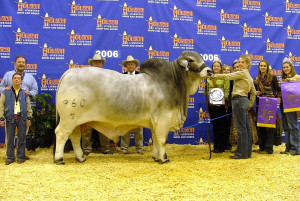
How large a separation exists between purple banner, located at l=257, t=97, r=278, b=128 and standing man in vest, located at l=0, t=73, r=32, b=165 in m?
→ 4.31

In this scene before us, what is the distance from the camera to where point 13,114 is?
4.54 metres

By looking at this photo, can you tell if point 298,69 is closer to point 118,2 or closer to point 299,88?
point 299,88

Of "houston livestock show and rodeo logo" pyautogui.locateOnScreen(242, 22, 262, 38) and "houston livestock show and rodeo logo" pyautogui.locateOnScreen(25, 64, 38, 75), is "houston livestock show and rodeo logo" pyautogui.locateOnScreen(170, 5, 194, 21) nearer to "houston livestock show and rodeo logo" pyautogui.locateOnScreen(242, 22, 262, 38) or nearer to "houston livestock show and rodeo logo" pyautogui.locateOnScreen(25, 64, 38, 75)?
"houston livestock show and rodeo logo" pyautogui.locateOnScreen(242, 22, 262, 38)

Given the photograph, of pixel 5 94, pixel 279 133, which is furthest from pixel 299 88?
pixel 5 94

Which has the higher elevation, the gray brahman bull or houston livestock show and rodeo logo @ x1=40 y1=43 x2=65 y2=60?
houston livestock show and rodeo logo @ x1=40 y1=43 x2=65 y2=60

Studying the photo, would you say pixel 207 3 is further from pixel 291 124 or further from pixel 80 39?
pixel 291 124

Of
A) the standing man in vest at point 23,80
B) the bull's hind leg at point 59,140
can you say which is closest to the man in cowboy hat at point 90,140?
the bull's hind leg at point 59,140

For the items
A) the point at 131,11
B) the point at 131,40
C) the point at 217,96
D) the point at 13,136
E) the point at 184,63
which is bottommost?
the point at 13,136

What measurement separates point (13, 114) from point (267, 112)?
4.56 metres

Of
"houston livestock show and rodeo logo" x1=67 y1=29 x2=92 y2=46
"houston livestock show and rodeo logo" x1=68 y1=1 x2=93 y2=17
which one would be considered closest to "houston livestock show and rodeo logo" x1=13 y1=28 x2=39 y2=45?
"houston livestock show and rodeo logo" x1=67 y1=29 x2=92 y2=46

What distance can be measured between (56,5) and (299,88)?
545 cm

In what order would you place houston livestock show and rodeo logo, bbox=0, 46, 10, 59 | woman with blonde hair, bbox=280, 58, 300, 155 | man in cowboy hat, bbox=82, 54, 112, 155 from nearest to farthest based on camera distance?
woman with blonde hair, bbox=280, 58, 300, 155, man in cowboy hat, bbox=82, 54, 112, 155, houston livestock show and rodeo logo, bbox=0, 46, 10, 59

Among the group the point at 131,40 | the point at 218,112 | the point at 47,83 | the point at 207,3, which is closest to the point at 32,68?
the point at 47,83

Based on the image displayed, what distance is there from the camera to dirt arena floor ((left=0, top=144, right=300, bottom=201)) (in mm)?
2871
